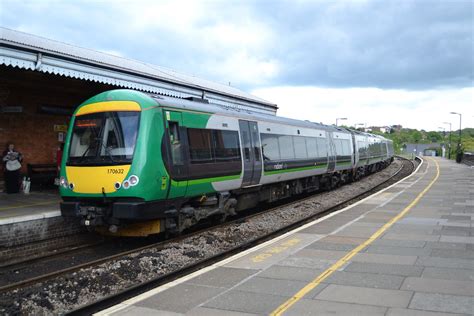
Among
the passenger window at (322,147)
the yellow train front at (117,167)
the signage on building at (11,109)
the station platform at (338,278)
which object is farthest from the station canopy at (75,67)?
the station platform at (338,278)

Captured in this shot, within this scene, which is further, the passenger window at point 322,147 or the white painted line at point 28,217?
the passenger window at point 322,147

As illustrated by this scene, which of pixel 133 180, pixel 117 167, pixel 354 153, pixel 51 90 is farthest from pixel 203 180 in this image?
pixel 354 153

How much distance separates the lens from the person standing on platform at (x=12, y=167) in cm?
1279

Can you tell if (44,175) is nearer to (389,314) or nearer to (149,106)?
(149,106)

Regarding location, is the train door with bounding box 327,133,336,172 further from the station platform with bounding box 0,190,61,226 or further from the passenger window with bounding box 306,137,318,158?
the station platform with bounding box 0,190,61,226

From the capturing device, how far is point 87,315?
566 centimetres

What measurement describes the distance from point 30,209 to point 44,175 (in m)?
4.40

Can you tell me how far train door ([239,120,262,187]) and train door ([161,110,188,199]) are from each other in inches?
112

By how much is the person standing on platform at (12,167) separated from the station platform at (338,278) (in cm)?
799

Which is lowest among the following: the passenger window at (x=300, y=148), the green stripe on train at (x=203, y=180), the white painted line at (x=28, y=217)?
the white painted line at (x=28, y=217)

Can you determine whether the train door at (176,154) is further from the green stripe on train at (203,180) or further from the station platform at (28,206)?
the station platform at (28,206)

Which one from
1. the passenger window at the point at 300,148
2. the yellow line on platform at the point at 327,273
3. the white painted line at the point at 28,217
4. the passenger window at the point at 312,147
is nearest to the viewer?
the yellow line on platform at the point at 327,273

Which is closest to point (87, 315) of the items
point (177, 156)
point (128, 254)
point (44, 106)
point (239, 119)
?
point (128, 254)

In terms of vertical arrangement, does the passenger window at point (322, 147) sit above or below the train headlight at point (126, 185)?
above
